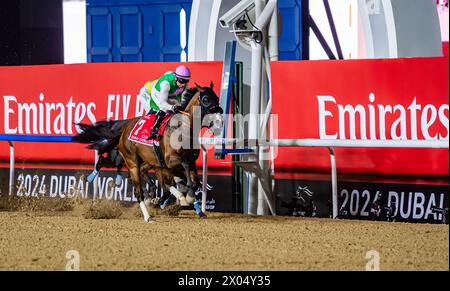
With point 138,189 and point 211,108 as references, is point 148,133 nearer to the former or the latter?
point 138,189

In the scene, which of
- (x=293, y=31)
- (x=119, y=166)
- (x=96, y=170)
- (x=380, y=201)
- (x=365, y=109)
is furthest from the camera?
(x=293, y=31)

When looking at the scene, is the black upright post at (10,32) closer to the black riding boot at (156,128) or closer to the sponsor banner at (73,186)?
the sponsor banner at (73,186)

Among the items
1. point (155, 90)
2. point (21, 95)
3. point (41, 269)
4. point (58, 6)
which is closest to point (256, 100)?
A: point (155, 90)

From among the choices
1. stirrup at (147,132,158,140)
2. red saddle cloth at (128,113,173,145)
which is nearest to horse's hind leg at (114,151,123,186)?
red saddle cloth at (128,113,173,145)

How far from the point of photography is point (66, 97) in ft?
37.2

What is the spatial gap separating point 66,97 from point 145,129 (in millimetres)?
1548

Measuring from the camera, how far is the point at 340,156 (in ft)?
31.8

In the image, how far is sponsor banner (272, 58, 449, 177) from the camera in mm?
9203

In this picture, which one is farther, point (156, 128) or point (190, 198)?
point (156, 128)

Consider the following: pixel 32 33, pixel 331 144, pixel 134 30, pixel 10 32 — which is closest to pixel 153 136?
pixel 331 144

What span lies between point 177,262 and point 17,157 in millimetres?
4993

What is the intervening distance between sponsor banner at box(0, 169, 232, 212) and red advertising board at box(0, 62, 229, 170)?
0.17 m

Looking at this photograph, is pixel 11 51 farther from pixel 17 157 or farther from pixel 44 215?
pixel 44 215
